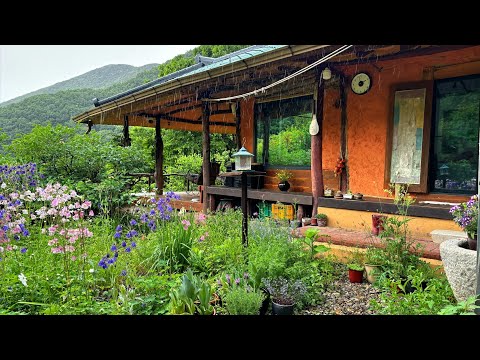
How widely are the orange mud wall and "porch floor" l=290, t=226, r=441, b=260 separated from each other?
135cm

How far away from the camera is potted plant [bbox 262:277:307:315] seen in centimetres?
273

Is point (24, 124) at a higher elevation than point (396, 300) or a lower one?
higher

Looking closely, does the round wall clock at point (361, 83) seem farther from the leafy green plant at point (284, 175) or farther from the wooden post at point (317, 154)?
the leafy green plant at point (284, 175)

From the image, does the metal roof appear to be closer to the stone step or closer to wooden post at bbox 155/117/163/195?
wooden post at bbox 155/117/163/195

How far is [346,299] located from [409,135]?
3.26m

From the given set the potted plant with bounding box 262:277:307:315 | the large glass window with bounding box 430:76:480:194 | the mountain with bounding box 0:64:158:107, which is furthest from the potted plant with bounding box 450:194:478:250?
the mountain with bounding box 0:64:158:107

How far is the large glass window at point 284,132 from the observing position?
278 inches

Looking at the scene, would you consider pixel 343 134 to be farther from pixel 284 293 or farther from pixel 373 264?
pixel 284 293

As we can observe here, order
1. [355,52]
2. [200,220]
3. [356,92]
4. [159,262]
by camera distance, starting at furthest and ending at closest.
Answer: [356,92], [355,52], [200,220], [159,262]

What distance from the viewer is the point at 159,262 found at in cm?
337

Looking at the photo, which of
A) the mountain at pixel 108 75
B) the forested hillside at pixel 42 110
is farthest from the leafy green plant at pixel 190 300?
the mountain at pixel 108 75
